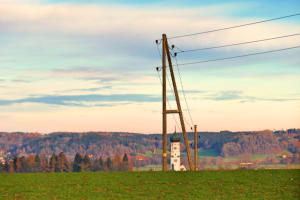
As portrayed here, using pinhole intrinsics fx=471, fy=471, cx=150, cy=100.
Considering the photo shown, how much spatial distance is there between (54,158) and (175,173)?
140 meters

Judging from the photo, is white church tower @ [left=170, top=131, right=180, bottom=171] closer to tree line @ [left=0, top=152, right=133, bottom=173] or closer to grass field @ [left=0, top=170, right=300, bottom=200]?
tree line @ [left=0, top=152, right=133, bottom=173]

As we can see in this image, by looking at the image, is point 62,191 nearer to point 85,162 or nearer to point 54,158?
point 85,162

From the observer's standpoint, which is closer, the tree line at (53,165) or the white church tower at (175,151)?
the white church tower at (175,151)

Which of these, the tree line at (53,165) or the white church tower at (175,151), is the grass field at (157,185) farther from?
the tree line at (53,165)

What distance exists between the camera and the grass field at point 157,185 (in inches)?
912

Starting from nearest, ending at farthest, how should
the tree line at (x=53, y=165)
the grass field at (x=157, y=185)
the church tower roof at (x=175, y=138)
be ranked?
the grass field at (x=157, y=185), the church tower roof at (x=175, y=138), the tree line at (x=53, y=165)

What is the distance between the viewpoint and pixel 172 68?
123 feet

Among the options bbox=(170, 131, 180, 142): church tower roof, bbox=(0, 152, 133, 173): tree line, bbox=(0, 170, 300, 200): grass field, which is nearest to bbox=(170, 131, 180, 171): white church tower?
bbox=(170, 131, 180, 142): church tower roof

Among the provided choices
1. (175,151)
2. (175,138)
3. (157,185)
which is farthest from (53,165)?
(157,185)

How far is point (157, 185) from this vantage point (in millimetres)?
26125

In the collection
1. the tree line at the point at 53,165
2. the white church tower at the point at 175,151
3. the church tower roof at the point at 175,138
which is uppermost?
the church tower roof at the point at 175,138

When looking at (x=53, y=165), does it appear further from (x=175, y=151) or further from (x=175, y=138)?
(x=175, y=151)

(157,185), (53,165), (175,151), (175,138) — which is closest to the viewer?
(157,185)

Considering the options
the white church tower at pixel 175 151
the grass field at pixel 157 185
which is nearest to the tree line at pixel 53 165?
the white church tower at pixel 175 151
